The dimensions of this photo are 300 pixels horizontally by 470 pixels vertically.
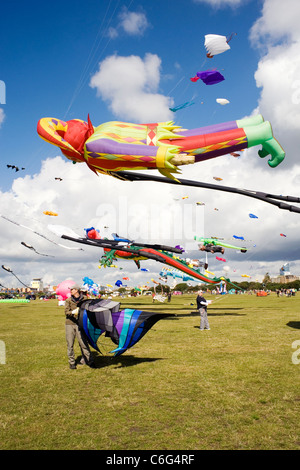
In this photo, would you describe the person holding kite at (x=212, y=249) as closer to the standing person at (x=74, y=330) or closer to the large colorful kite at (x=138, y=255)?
the large colorful kite at (x=138, y=255)

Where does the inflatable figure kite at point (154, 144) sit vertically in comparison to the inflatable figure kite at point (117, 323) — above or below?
above

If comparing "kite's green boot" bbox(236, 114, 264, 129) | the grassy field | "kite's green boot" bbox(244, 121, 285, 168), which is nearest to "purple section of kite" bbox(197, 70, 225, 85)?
"kite's green boot" bbox(236, 114, 264, 129)

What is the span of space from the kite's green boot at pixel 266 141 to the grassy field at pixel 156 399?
456cm

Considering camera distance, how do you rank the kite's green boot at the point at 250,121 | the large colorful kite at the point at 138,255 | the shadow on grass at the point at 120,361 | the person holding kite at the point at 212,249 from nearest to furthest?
1. the kite's green boot at the point at 250,121
2. the shadow on grass at the point at 120,361
3. the large colorful kite at the point at 138,255
4. the person holding kite at the point at 212,249

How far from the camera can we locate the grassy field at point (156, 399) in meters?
4.10

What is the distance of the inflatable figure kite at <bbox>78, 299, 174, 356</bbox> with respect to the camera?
288 inches

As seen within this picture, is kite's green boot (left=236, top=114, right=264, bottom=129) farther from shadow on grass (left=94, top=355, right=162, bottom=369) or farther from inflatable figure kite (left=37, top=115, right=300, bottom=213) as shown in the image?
shadow on grass (left=94, top=355, right=162, bottom=369)

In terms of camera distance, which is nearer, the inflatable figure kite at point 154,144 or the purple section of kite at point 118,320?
the inflatable figure kite at point 154,144

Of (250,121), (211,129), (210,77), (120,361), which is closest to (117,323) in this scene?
(120,361)

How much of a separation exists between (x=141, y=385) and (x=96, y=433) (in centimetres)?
209

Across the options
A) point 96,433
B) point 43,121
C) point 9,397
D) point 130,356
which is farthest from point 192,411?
point 43,121

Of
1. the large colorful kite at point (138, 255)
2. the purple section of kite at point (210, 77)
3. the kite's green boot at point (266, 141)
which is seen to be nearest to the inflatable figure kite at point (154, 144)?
the kite's green boot at point (266, 141)

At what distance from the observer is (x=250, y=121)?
6.67m
